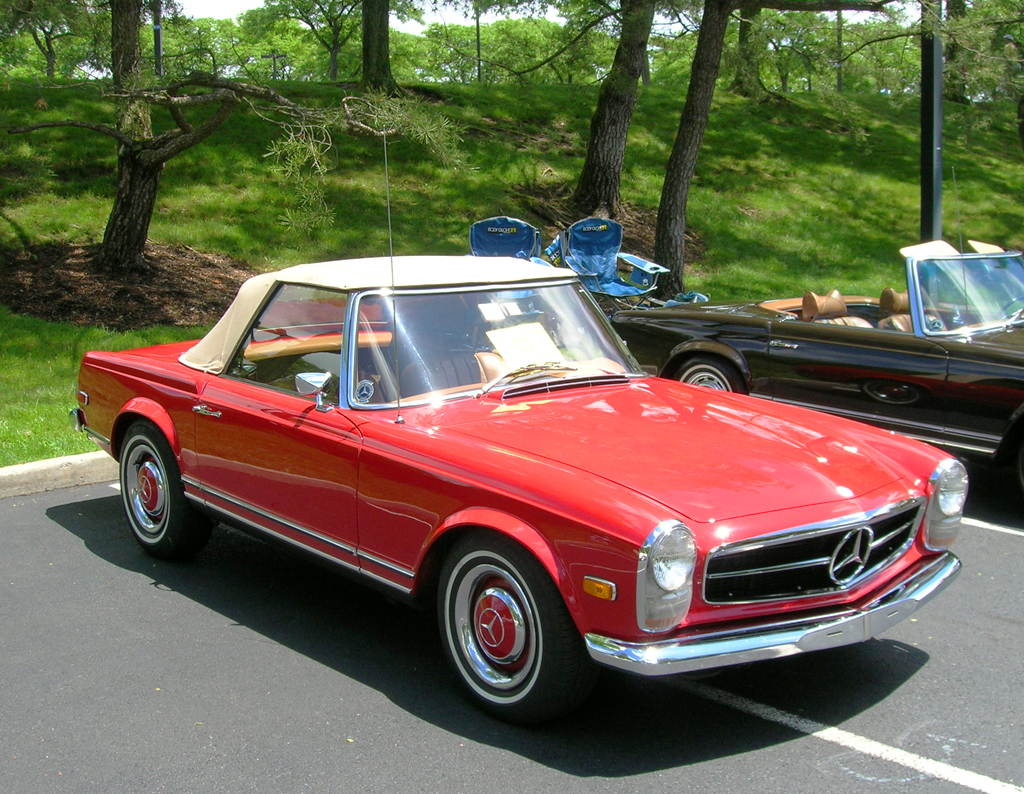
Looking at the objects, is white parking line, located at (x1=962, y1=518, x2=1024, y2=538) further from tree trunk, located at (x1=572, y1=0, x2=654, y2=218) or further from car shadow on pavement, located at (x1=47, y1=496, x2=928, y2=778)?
tree trunk, located at (x1=572, y1=0, x2=654, y2=218)

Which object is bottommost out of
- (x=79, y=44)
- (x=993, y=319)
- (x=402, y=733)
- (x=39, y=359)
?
(x=402, y=733)

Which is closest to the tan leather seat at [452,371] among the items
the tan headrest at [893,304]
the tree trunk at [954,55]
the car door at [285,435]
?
the car door at [285,435]

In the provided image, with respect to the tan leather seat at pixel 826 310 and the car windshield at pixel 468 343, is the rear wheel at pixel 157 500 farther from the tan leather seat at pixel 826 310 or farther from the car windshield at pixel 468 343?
the tan leather seat at pixel 826 310

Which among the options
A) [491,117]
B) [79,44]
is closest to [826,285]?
[491,117]

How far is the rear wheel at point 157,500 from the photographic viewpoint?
5.23 meters

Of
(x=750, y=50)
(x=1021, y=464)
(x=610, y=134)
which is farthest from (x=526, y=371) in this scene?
(x=610, y=134)

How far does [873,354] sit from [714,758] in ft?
13.5

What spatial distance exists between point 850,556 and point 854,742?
64cm

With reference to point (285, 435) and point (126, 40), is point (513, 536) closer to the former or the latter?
point (285, 435)

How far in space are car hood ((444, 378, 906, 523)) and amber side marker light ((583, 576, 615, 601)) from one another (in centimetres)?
34

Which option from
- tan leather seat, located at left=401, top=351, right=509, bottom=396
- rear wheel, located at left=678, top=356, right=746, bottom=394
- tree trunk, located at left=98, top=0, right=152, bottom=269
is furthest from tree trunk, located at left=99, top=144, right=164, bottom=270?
tan leather seat, located at left=401, top=351, right=509, bottom=396

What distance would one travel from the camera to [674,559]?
3.18 metres

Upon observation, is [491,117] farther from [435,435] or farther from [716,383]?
[435,435]

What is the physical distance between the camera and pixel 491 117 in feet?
67.6
